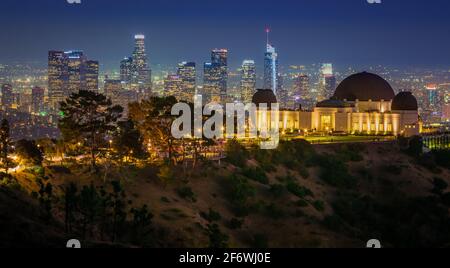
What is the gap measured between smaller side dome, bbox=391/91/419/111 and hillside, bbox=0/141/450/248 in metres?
23.3

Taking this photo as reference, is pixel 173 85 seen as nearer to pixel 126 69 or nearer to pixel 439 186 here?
pixel 126 69

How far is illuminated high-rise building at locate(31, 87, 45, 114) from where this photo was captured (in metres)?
152

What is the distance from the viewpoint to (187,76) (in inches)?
7023

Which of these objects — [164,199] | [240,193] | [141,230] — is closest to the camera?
[141,230]

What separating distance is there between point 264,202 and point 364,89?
54.9 metres

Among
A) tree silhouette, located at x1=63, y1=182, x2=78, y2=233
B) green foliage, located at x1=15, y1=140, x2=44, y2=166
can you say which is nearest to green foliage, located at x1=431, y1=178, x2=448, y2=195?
green foliage, located at x1=15, y1=140, x2=44, y2=166

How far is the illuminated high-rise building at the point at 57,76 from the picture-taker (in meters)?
152

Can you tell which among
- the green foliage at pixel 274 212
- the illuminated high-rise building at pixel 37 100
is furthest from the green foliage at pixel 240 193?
the illuminated high-rise building at pixel 37 100

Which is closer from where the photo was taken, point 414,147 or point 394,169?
point 394,169

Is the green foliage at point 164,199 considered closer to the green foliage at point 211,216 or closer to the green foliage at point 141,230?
the green foliage at point 211,216

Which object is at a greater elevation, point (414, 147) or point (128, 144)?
point (128, 144)

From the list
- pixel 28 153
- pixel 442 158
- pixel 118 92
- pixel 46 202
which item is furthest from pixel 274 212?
pixel 118 92

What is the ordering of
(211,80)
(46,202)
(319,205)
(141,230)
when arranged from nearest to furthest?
(46,202), (141,230), (319,205), (211,80)
